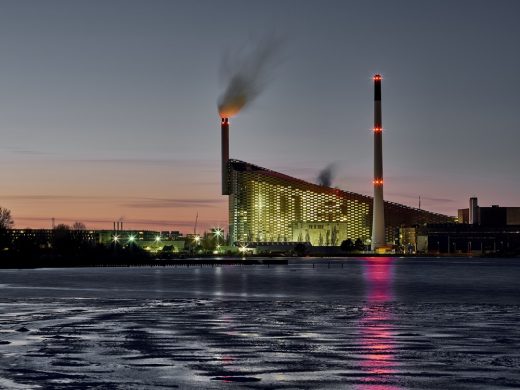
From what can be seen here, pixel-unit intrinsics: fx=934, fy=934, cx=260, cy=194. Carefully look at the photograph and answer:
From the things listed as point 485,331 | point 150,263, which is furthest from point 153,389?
point 150,263

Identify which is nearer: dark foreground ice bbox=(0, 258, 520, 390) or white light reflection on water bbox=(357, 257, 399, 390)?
white light reflection on water bbox=(357, 257, 399, 390)

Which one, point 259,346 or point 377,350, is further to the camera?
point 259,346

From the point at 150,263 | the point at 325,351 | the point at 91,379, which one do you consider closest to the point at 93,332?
the point at 325,351

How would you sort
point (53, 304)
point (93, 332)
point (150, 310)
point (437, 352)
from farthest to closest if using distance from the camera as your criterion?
point (53, 304) → point (150, 310) → point (93, 332) → point (437, 352)

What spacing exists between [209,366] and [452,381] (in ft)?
19.4

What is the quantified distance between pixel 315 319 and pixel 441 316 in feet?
18.8

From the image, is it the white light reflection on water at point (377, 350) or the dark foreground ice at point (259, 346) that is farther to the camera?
the dark foreground ice at point (259, 346)

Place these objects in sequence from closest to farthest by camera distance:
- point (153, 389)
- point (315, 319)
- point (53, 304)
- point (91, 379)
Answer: point (153, 389), point (91, 379), point (315, 319), point (53, 304)

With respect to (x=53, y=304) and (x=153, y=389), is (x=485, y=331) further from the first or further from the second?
(x=53, y=304)

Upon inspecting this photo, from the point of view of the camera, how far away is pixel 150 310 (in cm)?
4381

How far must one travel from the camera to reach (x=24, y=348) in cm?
2623

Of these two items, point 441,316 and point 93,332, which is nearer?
point 93,332

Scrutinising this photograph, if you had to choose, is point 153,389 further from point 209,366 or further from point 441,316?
point 441,316

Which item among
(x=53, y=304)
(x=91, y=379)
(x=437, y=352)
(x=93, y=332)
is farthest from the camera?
(x=53, y=304)
